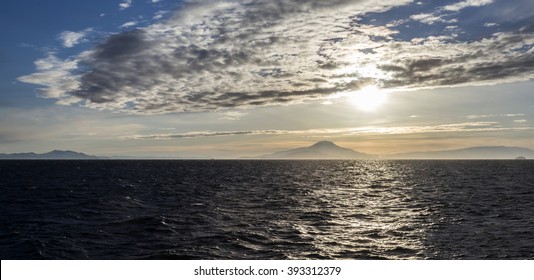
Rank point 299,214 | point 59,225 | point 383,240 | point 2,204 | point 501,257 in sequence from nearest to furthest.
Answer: point 501,257, point 383,240, point 59,225, point 299,214, point 2,204

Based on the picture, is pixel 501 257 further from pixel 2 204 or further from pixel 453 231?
pixel 2 204

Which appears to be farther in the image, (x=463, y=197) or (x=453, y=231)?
(x=463, y=197)

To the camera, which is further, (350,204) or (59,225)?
(350,204)

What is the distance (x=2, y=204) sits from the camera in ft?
153

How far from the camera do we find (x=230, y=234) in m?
29.7

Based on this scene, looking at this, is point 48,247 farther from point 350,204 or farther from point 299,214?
point 350,204

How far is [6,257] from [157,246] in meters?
8.77

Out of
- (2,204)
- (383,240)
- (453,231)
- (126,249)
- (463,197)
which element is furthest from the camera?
(463,197)

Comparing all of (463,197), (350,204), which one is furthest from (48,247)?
(463,197)
